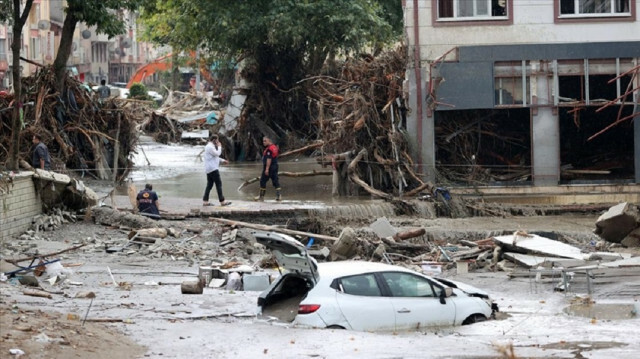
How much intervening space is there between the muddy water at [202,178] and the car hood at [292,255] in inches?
541

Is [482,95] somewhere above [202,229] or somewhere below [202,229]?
above

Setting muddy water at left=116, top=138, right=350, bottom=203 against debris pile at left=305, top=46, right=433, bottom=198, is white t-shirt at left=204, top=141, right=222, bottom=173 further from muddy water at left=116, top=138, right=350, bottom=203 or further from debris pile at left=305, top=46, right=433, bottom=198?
debris pile at left=305, top=46, right=433, bottom=198

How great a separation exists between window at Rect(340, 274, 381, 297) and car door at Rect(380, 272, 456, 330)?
19 cm

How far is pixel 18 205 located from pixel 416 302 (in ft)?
34.7

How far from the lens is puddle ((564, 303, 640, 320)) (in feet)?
54.6

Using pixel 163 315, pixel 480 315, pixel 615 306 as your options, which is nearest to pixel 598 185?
pixel 615 306

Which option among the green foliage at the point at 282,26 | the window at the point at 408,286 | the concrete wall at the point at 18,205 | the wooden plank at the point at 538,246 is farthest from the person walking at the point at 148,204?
the green foliage at the point at 282,26

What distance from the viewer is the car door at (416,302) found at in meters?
14.8

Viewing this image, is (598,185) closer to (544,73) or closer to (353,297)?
(544,73)

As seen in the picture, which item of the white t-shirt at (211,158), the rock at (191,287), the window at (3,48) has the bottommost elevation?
the rock at (191,287)

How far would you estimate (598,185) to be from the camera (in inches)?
1230

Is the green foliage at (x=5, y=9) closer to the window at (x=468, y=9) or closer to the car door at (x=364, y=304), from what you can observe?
the window at (x=468, y=9)

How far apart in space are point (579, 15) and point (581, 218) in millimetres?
6275

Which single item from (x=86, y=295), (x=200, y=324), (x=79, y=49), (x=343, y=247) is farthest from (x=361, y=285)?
(x=79, y=49)
